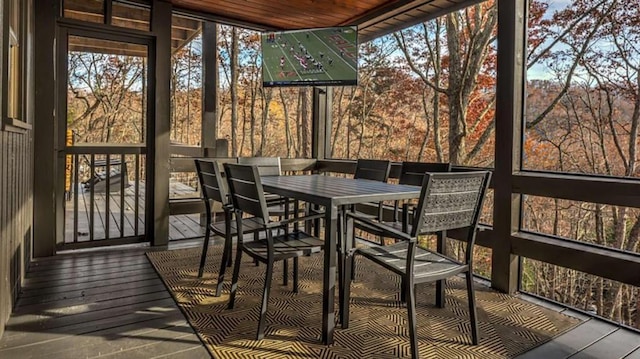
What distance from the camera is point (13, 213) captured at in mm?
2469

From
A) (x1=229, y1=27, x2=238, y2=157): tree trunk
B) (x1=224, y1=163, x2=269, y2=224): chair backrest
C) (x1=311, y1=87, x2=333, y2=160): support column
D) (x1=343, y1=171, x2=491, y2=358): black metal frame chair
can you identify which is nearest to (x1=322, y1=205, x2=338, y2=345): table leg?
(x1=343, y1=171, x2=491, y2=358): black metal frame chair

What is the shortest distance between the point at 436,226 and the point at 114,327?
1870 millimetres

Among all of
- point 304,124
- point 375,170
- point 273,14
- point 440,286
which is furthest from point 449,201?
point 304,124

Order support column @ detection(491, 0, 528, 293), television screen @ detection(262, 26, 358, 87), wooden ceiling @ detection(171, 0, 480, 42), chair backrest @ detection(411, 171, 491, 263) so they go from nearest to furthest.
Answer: chair backrest @ detection(411, 171, 491, 263) → support column @ detection(491, 0, 528, 293) → wooden ceiling @ detection(171, 0, 480, 42) → television screen @ detection(262, 26, 358, 87)

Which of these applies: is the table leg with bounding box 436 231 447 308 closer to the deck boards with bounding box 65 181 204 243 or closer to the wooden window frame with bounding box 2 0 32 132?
the wooden window frame with bounding box 2 0 32 132

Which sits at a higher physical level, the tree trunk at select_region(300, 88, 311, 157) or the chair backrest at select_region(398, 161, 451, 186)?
the tree trunk at select_region(300, 88, 311, 157)

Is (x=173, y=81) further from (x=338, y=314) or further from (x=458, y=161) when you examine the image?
(x=458, y=161)

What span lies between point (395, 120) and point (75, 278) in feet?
16.7

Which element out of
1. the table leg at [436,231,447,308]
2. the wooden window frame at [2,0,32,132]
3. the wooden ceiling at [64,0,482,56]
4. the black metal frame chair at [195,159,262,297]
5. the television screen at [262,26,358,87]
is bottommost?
the table leg at [436,231,447,308]

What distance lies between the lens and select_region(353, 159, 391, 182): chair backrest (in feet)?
11.1

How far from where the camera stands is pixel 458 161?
234 inches

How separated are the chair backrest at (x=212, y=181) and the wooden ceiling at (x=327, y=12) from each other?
6.88 feet

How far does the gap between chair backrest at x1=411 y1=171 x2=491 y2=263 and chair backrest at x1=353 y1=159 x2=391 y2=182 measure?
4.40 feet

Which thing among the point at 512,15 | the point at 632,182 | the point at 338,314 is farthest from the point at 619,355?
the point at 512,15
